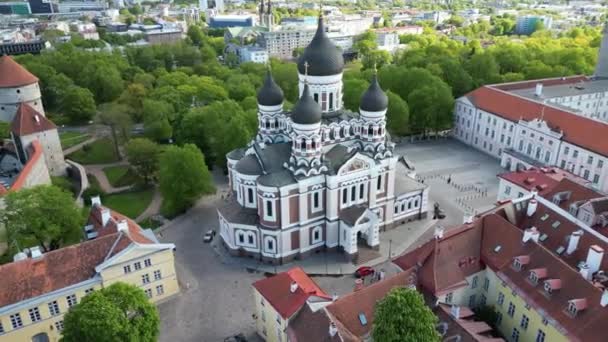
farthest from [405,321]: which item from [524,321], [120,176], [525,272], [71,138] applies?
[71,138]

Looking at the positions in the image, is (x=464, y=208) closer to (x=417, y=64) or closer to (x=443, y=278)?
(x=443, y=278)

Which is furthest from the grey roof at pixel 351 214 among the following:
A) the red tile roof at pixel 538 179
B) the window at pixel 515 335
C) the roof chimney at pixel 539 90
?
the roof chimney at pixel 539 90

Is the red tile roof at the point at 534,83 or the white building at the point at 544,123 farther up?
the red tile roof at the point at 534,83

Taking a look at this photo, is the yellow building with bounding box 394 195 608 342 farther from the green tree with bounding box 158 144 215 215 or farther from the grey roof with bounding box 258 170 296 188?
the green tree with bounding box 158 144 215 215

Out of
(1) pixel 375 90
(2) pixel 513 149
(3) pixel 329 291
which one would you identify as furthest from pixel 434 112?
(3) pixel 329 291

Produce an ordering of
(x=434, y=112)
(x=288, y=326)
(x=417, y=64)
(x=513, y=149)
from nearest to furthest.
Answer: (x=288, y=326)
(x=513, y=149)
(x=434, y=112)
(x=417, y=64)

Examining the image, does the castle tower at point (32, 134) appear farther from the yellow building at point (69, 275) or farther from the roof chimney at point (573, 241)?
the roof chimney at point (573, 241)

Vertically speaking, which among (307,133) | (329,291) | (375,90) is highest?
(375,90)
